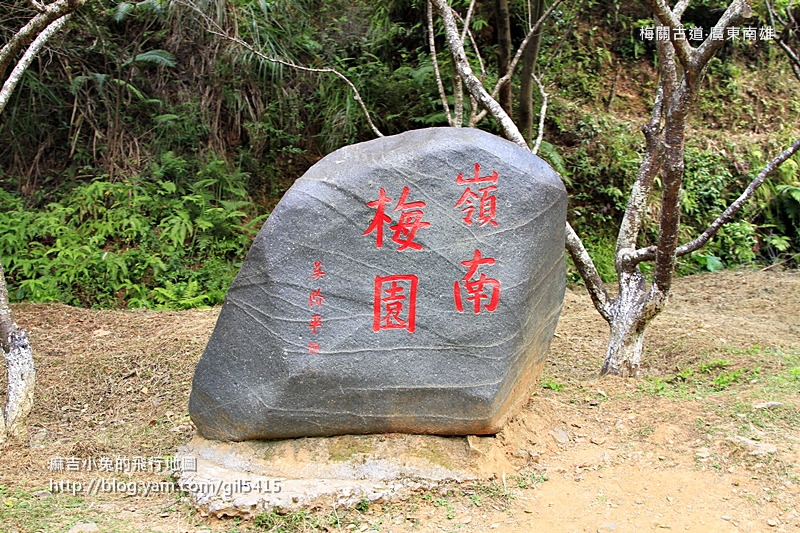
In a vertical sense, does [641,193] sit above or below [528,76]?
below

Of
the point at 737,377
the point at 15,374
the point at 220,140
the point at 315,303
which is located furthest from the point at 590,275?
the point at 220,140

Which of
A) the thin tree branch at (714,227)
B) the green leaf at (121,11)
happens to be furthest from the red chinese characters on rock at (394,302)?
the green leaf at (121,11)

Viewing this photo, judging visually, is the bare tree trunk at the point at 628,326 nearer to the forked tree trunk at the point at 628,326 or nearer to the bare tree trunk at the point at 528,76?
the forked tree trunk at the point at 628,326

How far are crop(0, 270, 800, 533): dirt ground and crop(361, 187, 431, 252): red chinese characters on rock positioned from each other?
123cm

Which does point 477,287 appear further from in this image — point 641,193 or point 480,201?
point 641,193

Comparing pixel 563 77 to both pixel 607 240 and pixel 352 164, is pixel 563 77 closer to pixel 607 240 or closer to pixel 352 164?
pixel 607 240

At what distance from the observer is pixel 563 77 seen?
9898 mm

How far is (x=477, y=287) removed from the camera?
3510 millimetres

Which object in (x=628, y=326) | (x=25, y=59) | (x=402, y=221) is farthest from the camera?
(x=628, y=326)

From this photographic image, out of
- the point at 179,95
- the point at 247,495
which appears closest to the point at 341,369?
the point at 247,495

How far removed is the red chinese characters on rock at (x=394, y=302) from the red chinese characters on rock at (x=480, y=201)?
0.42 metres

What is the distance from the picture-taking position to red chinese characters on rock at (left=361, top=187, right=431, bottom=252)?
3.43 m

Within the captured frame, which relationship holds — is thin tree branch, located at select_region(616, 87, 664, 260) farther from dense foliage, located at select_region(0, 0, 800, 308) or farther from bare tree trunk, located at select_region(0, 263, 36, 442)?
bare tree trunk, located at select_region(0, 263, 36, 442)

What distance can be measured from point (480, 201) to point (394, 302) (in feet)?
2.17
